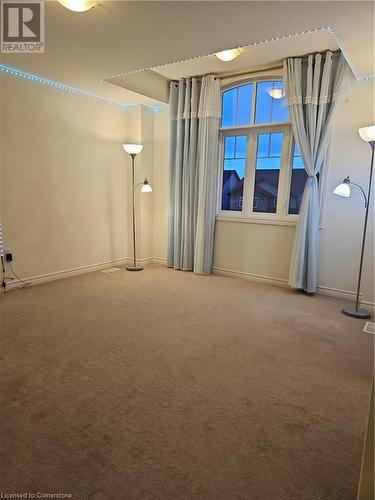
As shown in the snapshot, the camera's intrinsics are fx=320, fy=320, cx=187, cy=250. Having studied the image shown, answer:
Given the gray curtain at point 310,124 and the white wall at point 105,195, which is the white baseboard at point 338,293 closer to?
the white wall at point 105,195

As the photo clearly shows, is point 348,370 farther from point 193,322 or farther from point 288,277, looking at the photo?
point 288,277

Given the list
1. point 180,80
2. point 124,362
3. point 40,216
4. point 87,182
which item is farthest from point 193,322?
point 180,80

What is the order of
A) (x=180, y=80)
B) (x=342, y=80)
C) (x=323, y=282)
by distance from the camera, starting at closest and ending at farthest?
(x=342, y=80) < (x=323, y=282) < (x=180, y=80)

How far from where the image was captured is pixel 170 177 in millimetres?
4887

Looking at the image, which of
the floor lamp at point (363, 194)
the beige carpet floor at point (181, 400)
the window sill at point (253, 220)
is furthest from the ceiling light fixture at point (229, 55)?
the beige carpet floor at point (181, 400)

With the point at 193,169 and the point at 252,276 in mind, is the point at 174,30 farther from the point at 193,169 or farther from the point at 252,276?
the point at 252,276

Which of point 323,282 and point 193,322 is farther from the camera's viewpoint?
point 323,282

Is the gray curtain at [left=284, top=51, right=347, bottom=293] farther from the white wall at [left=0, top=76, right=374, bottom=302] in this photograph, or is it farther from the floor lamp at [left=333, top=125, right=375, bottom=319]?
the floor lamp at [left=333, top=125, right=375, bottom=319]

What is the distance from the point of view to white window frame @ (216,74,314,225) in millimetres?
4168

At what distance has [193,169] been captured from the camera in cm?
465

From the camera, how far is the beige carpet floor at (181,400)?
1408 millimetres

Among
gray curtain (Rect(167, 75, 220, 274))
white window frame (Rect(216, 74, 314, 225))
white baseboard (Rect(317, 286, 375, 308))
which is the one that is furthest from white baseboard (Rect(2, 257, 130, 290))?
white baseboard (Rect(317, 286, 375, 308))

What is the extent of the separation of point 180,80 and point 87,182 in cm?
197

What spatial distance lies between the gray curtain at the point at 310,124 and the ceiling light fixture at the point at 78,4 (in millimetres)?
2398
